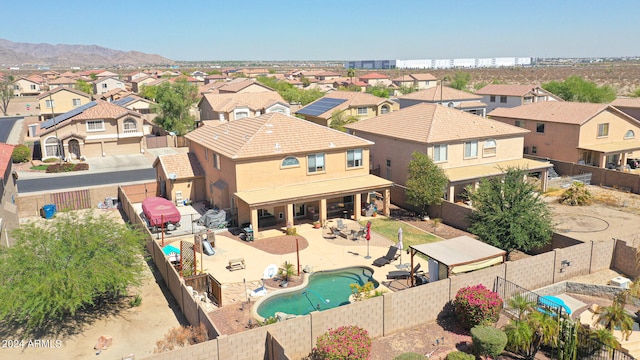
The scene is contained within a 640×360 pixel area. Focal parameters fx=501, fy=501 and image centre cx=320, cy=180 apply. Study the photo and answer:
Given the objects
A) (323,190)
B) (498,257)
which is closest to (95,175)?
(323,190)

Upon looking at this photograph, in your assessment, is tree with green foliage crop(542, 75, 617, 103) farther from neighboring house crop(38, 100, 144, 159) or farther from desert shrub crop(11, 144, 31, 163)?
desert shrub crop(11, 144, 31, 163)

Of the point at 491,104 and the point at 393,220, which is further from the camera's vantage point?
the point at 491,104

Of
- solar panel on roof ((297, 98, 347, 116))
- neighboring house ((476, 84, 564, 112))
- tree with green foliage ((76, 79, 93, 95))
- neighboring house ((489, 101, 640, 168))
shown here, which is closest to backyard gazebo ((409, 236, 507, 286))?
neighboring house ((489, 101, 640, 168))

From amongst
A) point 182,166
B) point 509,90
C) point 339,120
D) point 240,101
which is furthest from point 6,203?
point 509,90

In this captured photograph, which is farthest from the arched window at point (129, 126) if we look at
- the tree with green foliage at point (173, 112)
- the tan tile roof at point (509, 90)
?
the tan tile roof at point (509, 90)

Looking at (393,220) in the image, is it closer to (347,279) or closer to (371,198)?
(371,198)

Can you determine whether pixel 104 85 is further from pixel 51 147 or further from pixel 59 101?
pixel 51 147

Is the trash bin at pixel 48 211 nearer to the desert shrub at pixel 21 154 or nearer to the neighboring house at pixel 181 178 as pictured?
the neighboring house at pixel 181 178
